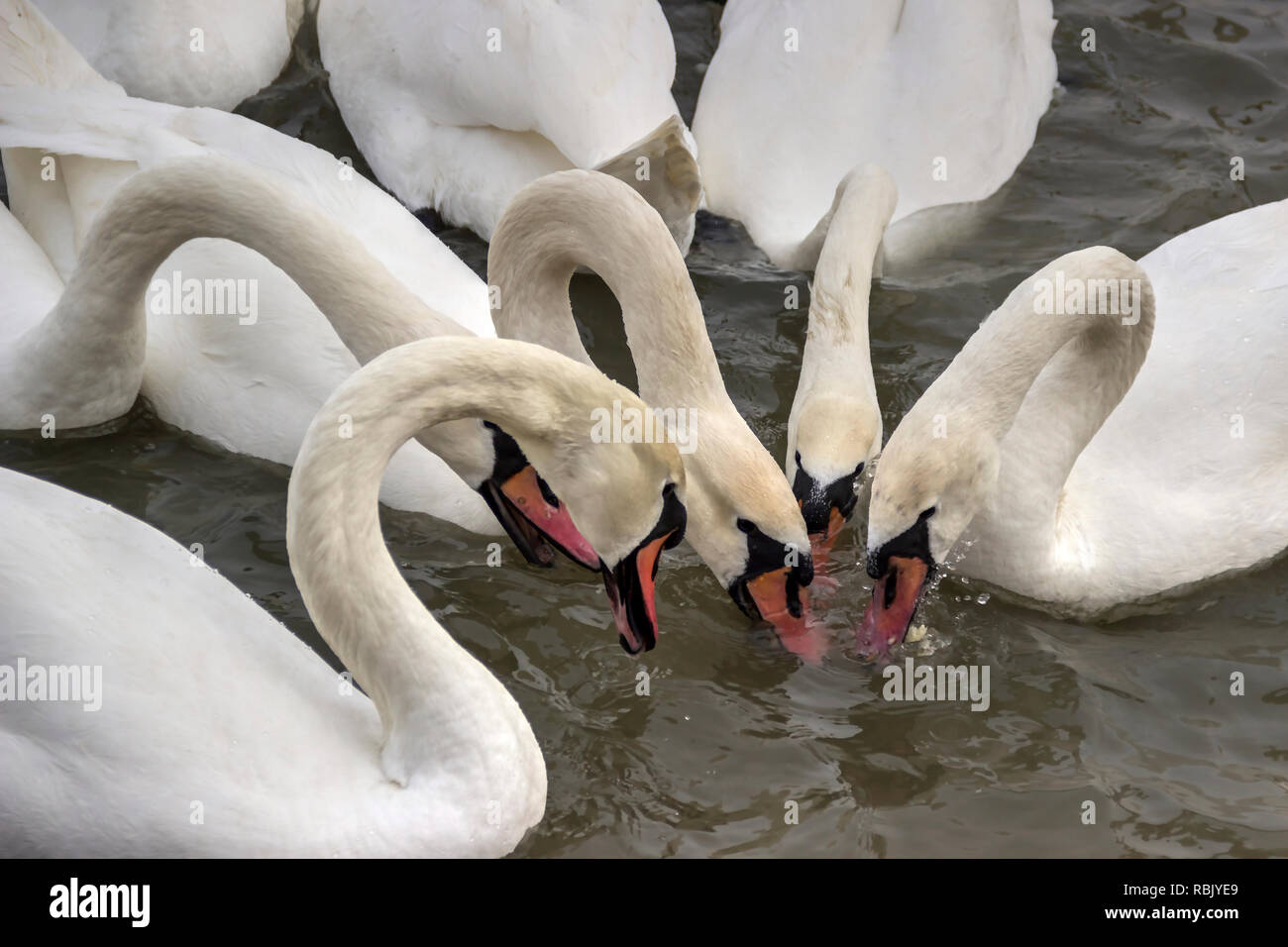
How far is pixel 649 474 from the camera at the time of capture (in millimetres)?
3939

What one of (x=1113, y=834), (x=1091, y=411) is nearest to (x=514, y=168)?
(x=1091, y=411)

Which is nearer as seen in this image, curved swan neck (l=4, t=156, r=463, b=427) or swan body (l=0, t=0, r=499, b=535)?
curved swan neck (l=4, t=156, r=463, b=427)

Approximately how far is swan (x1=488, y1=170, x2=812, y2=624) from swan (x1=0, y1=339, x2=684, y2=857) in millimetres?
491

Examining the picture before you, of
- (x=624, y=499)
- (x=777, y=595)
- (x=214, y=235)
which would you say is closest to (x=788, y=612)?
(x=777, y=595)

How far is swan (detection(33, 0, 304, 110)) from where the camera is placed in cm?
668

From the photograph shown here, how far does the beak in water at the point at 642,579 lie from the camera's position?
4035mm

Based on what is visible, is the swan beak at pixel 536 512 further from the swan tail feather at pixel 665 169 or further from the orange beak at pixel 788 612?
the swan tail feather at pixel 665 169

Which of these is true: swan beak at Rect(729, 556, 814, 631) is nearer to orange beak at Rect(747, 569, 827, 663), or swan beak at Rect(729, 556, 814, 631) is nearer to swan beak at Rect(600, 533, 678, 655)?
orange beak at Rect(747, 569, 827, 663)

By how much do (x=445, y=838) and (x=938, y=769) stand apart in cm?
144

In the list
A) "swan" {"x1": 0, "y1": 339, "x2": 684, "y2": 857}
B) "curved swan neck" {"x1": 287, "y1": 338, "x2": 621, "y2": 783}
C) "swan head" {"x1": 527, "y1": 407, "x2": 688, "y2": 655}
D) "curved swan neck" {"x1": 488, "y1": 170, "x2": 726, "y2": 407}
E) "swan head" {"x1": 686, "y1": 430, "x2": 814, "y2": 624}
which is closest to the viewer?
"swan" {"x1": 0, "y1": 339, "x2": 684, "y2": 857}

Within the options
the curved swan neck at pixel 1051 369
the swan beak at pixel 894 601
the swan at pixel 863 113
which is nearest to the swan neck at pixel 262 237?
the swan beak at pixel 894 601

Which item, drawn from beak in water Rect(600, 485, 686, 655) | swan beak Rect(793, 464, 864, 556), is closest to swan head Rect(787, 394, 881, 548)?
swan beak Rect(793, 464, 864, 556)

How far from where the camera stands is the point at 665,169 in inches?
225
